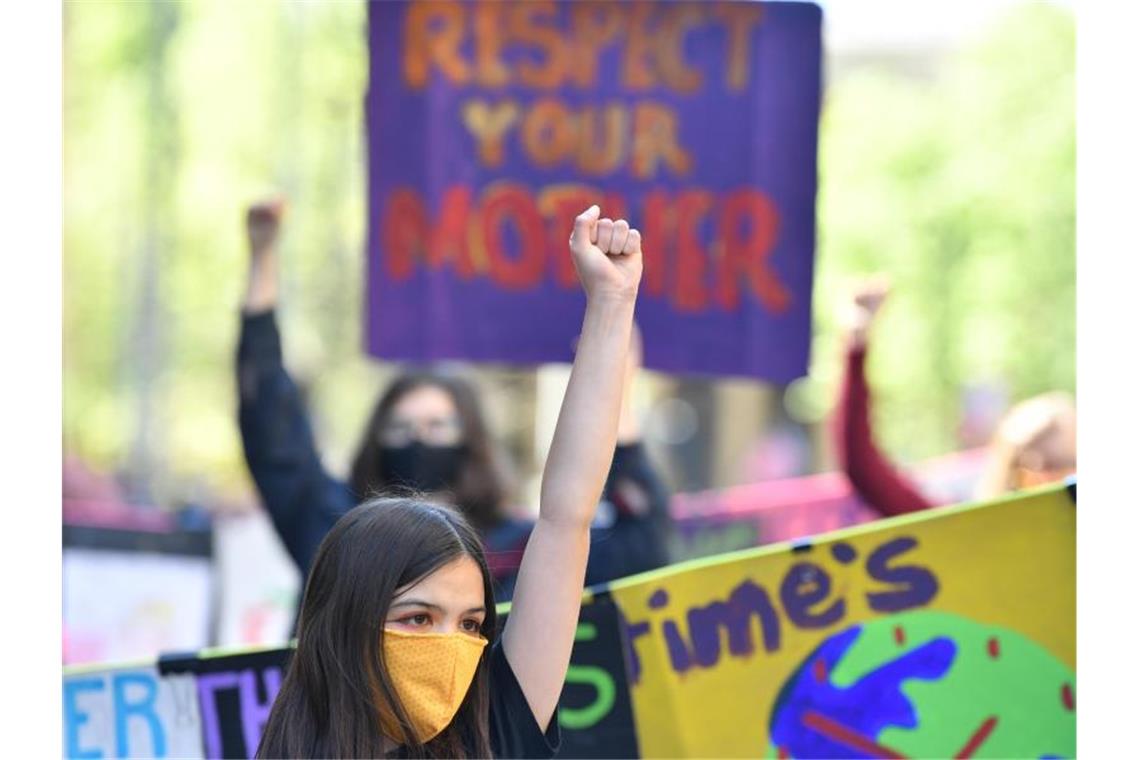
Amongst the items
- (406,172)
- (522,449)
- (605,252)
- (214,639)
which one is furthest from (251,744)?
(522,449)

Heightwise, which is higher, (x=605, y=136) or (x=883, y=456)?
(x=605, y=136)

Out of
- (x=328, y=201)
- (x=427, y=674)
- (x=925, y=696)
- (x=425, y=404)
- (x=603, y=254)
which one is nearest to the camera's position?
(x=427, y=674)

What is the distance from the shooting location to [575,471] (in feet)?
8.11

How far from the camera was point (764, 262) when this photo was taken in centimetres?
481

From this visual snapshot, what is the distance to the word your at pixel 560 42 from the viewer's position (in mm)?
4824

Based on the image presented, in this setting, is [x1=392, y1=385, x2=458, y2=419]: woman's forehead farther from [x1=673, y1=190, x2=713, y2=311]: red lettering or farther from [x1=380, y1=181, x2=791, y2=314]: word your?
[x1=673, y1=190, x2=713, y2=311]: red lettering

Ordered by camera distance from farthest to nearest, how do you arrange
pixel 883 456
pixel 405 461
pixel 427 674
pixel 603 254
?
pixel 883 456 → pixel 405 461 → pixel 603 254 → pixel 427 674

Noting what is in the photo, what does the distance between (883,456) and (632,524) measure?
0.80m

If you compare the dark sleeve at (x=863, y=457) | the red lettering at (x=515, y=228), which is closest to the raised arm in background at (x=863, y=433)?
the dark sleeve at (x=863, y=457)

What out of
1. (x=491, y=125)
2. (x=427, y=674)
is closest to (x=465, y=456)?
(x=491, y=125)

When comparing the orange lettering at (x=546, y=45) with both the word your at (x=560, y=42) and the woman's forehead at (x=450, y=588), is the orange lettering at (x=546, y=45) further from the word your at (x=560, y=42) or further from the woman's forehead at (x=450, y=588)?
the woman's forehead at (x=450, y=588)

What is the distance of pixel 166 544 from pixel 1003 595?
347cm

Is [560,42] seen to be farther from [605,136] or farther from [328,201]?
[328,201]
